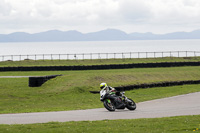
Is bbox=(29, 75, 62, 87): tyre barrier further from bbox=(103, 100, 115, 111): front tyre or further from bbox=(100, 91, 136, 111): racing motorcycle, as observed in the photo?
bbox=(103, 100, 115, 111): front tyre

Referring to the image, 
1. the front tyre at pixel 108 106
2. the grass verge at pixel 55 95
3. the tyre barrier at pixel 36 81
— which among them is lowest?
the grass verge at pixel 55 95

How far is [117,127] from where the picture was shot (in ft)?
46.8

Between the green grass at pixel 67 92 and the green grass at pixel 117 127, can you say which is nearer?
the green grass at pixel 117 127

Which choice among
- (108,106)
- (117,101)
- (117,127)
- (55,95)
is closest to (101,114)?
(108,106)

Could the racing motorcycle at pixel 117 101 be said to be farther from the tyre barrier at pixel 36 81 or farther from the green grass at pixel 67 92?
the tyre barrier at pixel 36 81

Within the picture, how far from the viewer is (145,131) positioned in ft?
43.3

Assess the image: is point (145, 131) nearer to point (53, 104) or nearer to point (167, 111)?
point (167, 111)

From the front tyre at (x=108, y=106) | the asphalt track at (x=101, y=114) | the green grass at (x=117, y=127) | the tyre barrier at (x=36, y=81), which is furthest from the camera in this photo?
the tyre barrier at (x=36, y=81)

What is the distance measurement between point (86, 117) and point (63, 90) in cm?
1537

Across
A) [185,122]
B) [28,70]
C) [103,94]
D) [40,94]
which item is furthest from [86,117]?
[28,70]

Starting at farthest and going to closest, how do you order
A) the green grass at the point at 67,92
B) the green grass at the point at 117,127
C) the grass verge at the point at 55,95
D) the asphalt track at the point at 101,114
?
the grass verge at the point at 55,95 → the green grass at the point at 67,92 → the asphalt track at the point at 101,114 → the green grass at the point at 117,127

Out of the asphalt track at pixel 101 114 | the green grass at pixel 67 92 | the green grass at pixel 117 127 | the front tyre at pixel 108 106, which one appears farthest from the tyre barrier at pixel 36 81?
the green grass at pixel 117 127

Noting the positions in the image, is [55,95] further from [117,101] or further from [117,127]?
[117,127]

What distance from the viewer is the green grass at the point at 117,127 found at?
1343 cm
